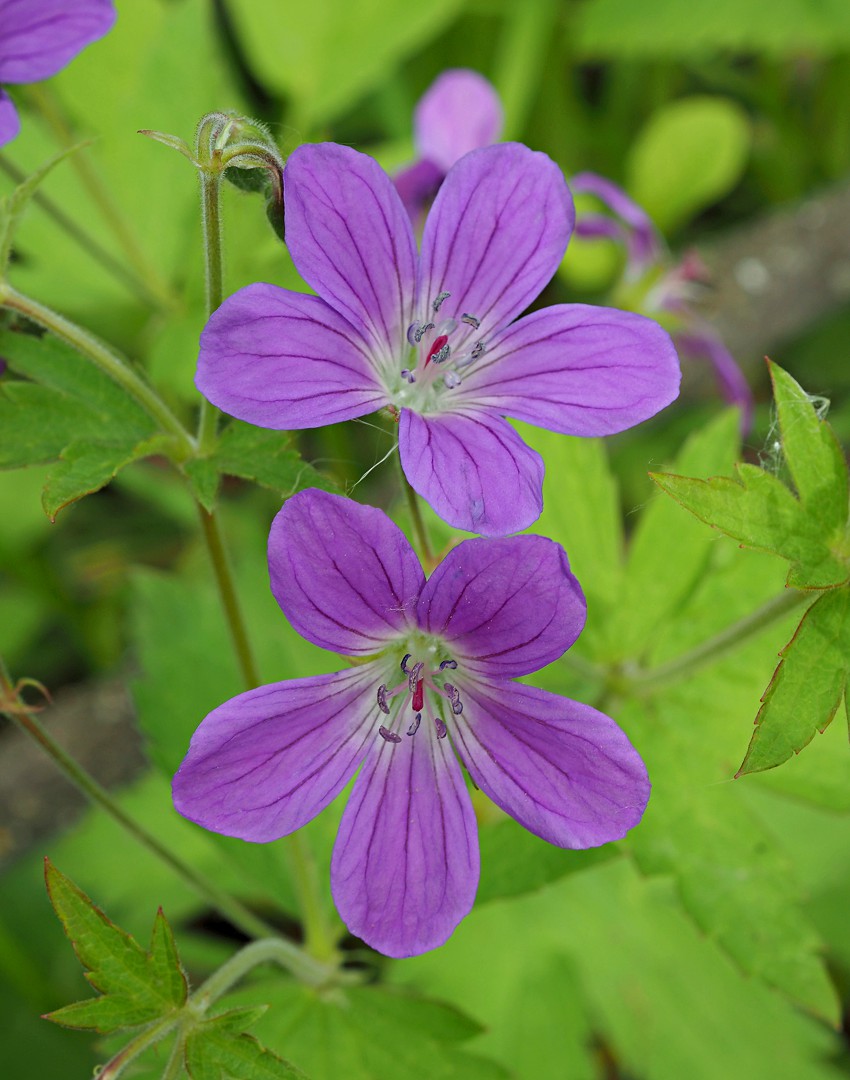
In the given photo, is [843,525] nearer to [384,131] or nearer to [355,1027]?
[355,1027]

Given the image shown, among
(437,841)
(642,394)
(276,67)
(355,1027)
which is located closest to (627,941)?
(355,1027)

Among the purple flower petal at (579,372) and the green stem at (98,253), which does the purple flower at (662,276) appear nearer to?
the green stem at (98,253)

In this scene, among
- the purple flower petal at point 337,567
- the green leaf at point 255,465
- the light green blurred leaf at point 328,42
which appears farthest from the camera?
the light green blurred leaf at point 328,42

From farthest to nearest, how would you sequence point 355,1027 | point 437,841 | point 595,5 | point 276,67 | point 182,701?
1. point 595,5
2. point 276,67
3. point 182,701
4. point 355,1027
5. point 437,841

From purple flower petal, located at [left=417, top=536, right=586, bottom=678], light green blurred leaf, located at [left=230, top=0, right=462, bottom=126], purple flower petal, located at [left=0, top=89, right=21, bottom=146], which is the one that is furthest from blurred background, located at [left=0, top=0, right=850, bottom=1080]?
purple flower petal, located at [left=417, top=536, right=586, bottom=678]

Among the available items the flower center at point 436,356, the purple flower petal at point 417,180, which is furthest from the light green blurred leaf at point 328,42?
the flower center at point 436,356

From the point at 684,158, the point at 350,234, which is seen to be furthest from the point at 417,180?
the point at 684,158
